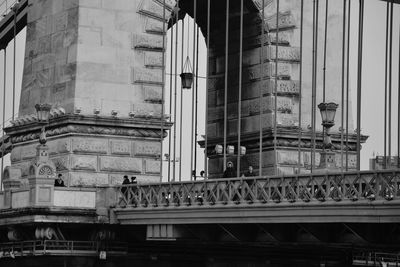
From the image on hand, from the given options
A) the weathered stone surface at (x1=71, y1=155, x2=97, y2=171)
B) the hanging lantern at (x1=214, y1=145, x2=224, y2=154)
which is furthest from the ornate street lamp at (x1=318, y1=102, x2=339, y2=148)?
the hanging lantern at (x1=214, y1=145, x2=224, y2=154)

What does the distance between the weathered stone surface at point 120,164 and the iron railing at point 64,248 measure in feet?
14.6

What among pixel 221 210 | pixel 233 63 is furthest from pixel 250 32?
pixel 221 210

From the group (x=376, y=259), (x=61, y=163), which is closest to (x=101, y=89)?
(x=61, y=163)

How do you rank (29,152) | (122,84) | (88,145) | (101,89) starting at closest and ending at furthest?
1. (88,145)
2. (101,89)
3. (122,84)
4. (29,152)

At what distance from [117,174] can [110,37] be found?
16.9 ft

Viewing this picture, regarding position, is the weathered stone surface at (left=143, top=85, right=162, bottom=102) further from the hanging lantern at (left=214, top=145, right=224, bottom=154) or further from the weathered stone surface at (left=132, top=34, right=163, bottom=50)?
the hanging lantern at (left=214, top=145, right=224, bottom=154)

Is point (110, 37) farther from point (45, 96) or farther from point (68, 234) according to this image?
point (68, 234)

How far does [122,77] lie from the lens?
2707 inches

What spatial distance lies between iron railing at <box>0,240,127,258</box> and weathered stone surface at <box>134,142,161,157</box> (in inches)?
209

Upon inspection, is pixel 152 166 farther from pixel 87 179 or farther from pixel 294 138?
pixel 294 138

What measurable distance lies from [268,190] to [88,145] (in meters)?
14.9

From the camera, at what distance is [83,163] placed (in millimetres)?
67125

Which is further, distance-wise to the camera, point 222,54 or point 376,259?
point 222,54

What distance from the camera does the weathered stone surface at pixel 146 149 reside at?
224 ft
